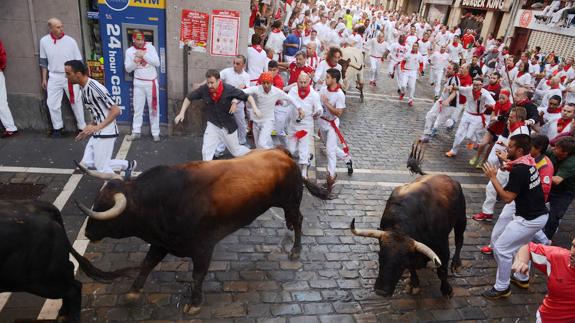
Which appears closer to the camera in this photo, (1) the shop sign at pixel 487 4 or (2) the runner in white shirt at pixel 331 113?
(2) the runner in white shirt at pixel 331 113

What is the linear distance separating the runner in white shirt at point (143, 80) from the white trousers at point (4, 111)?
2305mm

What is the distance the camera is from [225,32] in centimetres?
875

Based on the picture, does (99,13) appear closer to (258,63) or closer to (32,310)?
(258,63)

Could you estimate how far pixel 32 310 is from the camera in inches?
170

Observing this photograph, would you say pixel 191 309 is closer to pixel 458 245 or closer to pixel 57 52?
pixel 458 245

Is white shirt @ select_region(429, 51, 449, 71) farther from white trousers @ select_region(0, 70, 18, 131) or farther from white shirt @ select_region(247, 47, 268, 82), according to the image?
white trousers @ select_region(0, 70, 18, 131)

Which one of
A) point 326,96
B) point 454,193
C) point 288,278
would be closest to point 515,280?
point 454,193

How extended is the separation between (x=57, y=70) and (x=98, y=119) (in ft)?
9.50

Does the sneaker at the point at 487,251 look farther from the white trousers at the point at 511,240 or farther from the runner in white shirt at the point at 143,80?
the runner in white shirt at the point at 143,80

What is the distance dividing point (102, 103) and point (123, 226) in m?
2.70

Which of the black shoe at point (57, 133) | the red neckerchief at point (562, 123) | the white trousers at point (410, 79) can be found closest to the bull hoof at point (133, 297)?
the black shoe at point (57, 133)

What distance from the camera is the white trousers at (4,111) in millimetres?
8017

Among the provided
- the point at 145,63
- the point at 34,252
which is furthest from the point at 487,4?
the point at 34,252

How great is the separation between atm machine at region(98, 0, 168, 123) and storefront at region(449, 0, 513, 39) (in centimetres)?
2599
